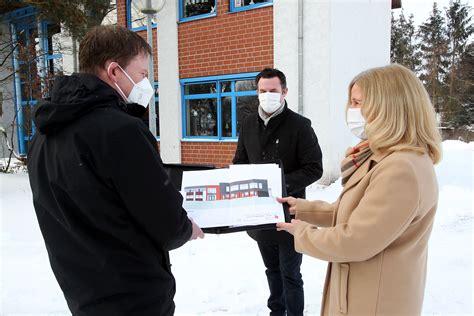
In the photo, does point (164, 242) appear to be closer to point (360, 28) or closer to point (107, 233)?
point (107, 233)

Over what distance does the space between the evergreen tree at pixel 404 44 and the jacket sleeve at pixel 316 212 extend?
36791 mm

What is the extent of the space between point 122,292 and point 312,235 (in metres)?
Answer: 0.85

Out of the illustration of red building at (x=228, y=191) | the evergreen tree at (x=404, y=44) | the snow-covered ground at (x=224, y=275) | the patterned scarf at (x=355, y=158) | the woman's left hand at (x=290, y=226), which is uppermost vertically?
the evergreen tree at (x=404, y=44)

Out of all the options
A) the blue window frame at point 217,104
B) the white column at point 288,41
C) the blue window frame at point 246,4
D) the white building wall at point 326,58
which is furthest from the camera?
the blue window frame at point 217,104

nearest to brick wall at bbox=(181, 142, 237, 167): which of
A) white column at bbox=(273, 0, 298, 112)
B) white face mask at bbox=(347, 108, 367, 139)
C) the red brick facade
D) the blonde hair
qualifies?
the red brick facade

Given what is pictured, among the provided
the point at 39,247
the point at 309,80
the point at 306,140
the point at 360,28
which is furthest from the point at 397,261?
the point at 360,28

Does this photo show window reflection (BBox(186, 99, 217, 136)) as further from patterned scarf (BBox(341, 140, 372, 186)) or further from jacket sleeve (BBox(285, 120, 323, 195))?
patterned scarf (BBox(341, 140, 372, 186))

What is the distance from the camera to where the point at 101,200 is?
4.63 ft

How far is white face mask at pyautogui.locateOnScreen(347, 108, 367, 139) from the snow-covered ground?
210 cm

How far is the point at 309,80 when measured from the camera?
30.6 ft

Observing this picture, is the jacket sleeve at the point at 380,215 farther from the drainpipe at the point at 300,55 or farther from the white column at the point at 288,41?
the white column at the point at 288,41

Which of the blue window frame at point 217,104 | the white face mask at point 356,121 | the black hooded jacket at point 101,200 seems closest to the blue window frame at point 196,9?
the blue window frame at point 217,104

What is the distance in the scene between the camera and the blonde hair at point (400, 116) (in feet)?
5.27

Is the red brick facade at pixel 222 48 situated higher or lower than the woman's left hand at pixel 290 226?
higher
